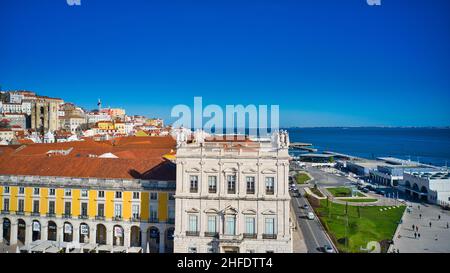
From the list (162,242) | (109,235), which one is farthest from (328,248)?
(109,235)

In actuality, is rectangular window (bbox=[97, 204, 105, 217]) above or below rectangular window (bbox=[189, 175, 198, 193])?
below

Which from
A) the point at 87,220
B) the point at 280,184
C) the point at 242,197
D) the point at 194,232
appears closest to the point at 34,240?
→ the point at 87,220

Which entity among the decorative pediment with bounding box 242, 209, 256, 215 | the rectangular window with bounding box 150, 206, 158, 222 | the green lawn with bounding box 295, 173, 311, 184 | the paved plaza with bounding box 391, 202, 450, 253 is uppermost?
the decorative pediment with bounding box 242, 209, 256, 215

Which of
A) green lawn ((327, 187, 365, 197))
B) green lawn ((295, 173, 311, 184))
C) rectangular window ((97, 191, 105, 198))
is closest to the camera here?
rectangular window ((97, 191, 105, 198))

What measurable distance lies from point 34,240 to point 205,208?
51.5 feet

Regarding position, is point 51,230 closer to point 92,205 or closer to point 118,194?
point 92,205

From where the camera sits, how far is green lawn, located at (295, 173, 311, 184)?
71562mm

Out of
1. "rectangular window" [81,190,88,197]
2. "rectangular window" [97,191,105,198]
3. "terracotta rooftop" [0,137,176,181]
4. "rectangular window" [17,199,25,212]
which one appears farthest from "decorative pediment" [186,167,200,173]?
"rectangular window" [17,199,25,212]

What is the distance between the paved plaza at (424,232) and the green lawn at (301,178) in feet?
70.2

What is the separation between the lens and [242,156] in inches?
1059

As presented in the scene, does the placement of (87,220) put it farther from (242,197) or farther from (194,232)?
(242,197)

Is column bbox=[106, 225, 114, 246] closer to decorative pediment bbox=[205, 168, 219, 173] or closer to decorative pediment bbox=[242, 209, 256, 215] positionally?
decorative pediment bbox=[205, 168, 219, 173]

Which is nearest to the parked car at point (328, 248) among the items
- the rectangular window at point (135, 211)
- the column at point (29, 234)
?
the rectangular window at point (135, 211)

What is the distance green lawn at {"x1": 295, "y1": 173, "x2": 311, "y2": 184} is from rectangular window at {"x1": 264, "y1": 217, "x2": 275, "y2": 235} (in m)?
44.1
